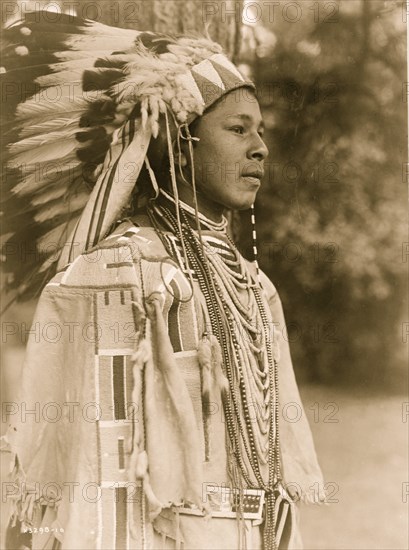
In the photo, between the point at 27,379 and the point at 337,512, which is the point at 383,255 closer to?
the point at 337,512

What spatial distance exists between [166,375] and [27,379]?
34 centimetres

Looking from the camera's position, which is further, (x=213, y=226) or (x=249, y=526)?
(x=213, y=226)

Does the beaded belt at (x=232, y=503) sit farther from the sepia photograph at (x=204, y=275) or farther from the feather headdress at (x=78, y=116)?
the feather headdress at (x=78, y=116)

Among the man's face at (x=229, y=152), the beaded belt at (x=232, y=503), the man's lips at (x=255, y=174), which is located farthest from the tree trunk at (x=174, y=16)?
the beaded belt at (x=232, y=503)

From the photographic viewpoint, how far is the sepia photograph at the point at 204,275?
5.86 feet

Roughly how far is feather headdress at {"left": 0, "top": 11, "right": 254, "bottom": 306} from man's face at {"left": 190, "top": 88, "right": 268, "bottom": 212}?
0.04 m

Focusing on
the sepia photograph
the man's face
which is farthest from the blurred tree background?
the man's face

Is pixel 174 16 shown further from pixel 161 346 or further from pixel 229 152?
pixel 161 346

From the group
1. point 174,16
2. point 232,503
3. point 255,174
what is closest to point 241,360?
point 232,503

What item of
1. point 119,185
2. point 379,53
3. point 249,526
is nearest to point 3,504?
point 249,526

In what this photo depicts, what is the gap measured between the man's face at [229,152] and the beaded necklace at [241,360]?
3.8 inches

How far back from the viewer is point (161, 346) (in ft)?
5.80

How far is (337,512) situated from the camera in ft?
6.77

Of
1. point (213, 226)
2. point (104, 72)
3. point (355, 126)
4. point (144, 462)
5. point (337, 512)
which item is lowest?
point (337, 512)
